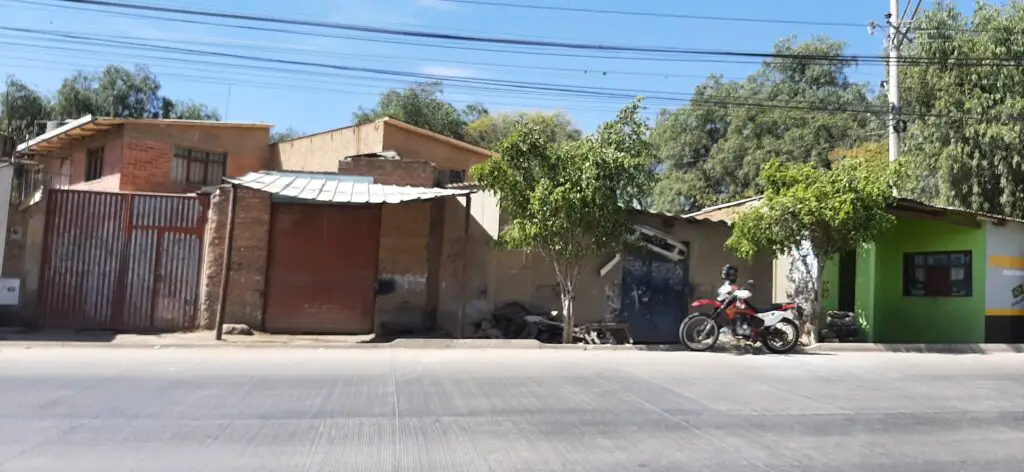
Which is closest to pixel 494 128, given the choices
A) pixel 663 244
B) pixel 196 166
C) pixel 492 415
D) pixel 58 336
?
pixel 196 166

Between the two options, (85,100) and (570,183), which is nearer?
(570,183)

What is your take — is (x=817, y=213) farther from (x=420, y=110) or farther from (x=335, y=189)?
(x=420, y=110)

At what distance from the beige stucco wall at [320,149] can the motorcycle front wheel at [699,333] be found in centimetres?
1277

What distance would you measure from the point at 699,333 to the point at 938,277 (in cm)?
727

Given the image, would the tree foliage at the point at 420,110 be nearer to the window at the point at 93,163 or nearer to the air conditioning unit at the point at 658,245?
the window at the point at 93,163

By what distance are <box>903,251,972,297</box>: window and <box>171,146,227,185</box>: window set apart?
19.3 m

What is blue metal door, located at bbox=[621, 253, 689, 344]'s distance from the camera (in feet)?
50.4

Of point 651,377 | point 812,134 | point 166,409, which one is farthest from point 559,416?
point 812,134

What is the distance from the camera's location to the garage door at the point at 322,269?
14.5 m

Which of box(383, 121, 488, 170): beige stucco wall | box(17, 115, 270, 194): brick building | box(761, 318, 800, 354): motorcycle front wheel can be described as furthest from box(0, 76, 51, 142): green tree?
box(761, 318, 800, 354): motorcycle front wheel

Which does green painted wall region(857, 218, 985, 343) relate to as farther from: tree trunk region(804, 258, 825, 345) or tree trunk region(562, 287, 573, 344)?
tree trunk region(562, 287, 573, 344)

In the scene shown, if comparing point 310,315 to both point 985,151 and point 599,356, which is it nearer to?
point 599,356

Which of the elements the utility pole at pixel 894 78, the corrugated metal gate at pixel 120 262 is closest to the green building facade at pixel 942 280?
the utility pole at pixel 894 78

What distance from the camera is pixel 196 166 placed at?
888 inches
